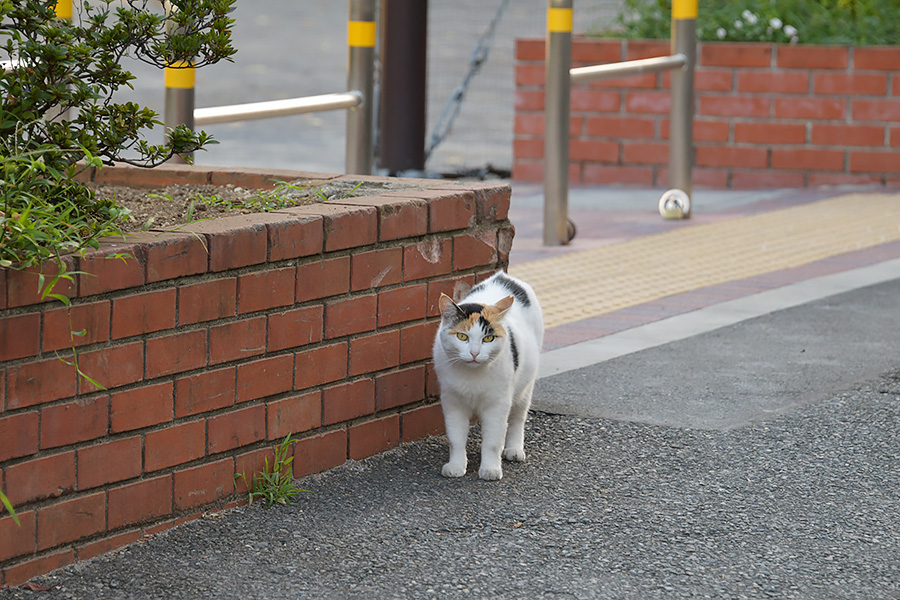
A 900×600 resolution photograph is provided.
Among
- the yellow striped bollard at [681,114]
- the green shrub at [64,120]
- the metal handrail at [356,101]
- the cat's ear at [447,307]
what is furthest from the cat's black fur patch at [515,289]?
the yellow striped bollard at [681,114]

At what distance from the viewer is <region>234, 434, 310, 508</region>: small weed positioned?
3318mm

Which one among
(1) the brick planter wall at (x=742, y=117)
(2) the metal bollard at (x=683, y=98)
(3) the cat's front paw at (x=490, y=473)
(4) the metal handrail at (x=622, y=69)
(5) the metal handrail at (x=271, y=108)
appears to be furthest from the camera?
(1) the brick planter wall at (x=742, y=117)

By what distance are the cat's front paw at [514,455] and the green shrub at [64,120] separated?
4.09 feet

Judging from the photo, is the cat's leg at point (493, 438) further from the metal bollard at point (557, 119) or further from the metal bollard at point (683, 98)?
the metal bollard at point (683, 98)

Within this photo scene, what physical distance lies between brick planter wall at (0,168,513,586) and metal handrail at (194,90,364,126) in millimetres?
1528

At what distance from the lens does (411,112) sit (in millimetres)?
8727

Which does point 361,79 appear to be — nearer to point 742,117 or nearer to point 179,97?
point 179,97

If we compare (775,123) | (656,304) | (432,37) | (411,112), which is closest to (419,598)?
(656,304)

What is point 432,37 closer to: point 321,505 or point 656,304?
point 656,304

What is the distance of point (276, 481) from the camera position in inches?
132

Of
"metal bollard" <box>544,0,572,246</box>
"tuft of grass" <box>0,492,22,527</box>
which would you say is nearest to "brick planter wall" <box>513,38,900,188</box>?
"metal bollard" <box>544,0,572,246</box>

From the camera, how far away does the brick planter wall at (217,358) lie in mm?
2773

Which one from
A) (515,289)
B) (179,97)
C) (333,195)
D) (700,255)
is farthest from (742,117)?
(333,195)

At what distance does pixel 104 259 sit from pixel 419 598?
0.99m
